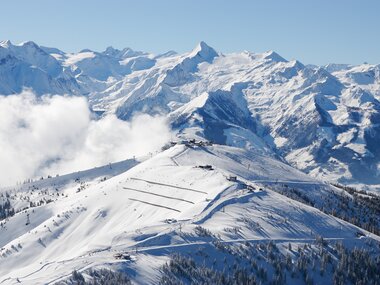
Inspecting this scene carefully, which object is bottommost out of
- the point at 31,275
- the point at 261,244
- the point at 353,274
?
the point at 353,274

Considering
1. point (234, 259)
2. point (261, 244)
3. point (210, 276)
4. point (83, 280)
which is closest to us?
point (83, 280)

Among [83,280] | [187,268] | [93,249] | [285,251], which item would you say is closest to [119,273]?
[83,280]

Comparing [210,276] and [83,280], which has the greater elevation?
[83,280]

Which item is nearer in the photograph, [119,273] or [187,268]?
[119,273]

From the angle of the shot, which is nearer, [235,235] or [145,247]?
[145,247]

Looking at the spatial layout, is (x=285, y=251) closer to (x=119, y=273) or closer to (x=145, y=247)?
(x=145, y=247)

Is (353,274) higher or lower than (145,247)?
lower

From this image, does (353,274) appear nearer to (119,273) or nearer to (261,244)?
(261,244)

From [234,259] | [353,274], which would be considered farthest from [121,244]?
[353,274]

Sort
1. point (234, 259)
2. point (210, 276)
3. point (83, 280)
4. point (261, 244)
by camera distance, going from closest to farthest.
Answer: point (83, 280) < point (210, 276) < point (234, 259) < point (261, 244)
